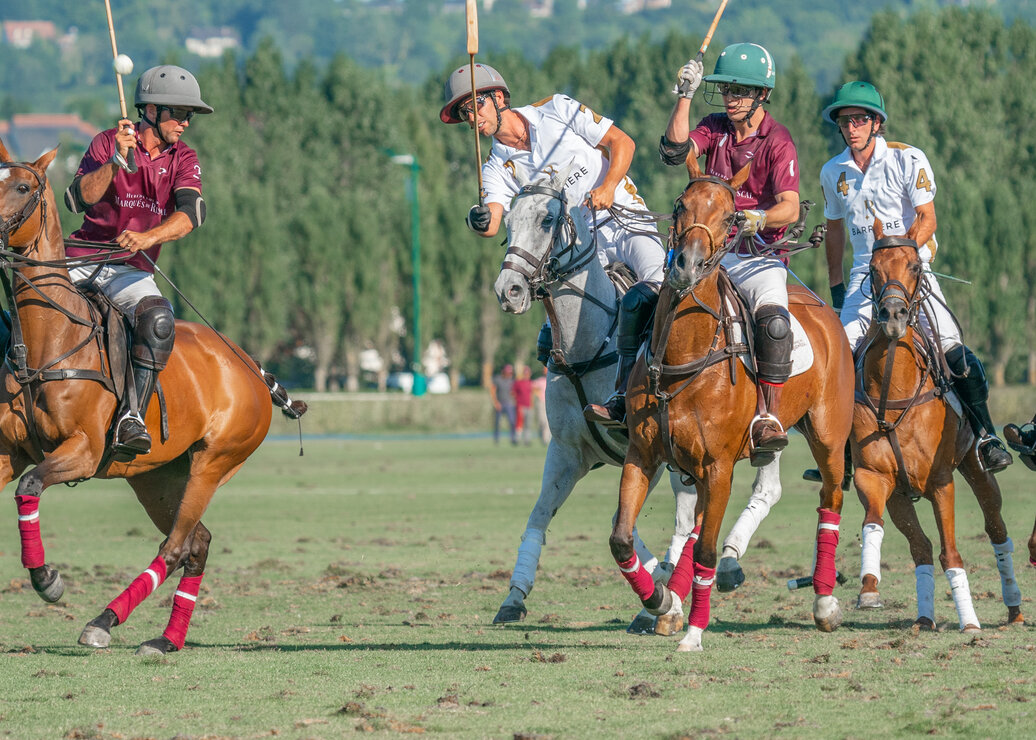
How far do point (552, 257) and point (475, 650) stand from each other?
7.32ft

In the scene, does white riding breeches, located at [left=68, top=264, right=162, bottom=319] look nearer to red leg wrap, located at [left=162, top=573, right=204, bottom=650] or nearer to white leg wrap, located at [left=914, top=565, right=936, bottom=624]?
red leg wrap, located at [left=162, top=573, right=204, bottom=650]

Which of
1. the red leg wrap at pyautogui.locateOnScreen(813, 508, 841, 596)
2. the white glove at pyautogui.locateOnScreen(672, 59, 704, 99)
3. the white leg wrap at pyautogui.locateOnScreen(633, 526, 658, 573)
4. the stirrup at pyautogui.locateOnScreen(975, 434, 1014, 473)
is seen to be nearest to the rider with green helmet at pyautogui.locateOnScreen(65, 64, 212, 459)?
the white glove at pyautogui.locateOnScreen(672, 59, 704, 99)

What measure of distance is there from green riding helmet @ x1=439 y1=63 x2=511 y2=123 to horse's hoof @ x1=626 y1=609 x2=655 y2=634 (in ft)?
10.7

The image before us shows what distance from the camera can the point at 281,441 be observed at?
130 ft

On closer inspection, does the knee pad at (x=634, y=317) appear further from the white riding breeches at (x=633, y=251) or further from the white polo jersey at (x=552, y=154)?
the white polo jersey at (x=552, y=154)

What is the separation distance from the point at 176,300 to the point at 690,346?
4465cm

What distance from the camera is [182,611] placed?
28.0 feet

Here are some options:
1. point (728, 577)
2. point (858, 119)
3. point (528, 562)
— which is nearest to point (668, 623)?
point (728, 577)

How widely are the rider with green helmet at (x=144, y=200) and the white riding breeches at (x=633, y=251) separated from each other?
2516 mm

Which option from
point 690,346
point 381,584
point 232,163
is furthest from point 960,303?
point 690,346

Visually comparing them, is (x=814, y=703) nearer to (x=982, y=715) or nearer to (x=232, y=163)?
(x=982, y=715)

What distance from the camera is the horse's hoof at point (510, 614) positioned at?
8.45 metres

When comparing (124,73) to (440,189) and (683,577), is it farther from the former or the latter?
(440,189)

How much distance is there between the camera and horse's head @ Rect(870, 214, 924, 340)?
858cm
